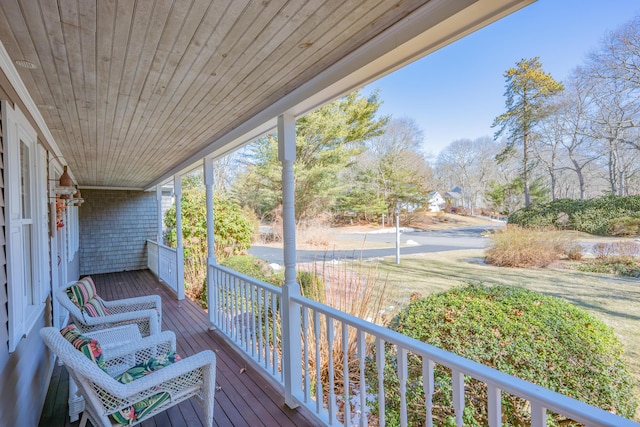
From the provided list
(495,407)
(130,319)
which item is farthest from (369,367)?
(130,319)

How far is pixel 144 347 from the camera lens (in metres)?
2.47

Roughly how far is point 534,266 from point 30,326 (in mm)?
4243

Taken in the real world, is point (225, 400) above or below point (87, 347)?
below

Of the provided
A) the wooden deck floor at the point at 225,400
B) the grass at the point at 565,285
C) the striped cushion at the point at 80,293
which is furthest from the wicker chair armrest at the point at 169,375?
the grass at the point at 565,285

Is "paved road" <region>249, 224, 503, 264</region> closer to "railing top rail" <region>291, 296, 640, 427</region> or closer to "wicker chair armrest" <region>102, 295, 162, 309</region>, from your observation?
"wicker chair armrest" <region>102, 295, 162, 309</region>

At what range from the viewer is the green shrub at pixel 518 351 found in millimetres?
1908

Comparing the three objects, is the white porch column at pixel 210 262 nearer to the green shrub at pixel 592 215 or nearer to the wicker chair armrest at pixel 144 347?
the wicker chair armrest at pixel 144 347

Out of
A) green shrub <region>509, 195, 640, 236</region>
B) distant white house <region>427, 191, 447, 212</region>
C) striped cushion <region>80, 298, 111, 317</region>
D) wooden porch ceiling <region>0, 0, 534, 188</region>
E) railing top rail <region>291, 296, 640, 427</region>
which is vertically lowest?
striped cushion <region>80, 298, 111, 317</region>

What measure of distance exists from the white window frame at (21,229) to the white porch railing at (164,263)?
3.31 metres

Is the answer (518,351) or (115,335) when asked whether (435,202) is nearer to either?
(518,351)

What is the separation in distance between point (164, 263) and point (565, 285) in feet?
23.6

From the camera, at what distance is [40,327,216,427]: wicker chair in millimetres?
1772

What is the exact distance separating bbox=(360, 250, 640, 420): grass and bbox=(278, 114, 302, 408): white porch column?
1088mm

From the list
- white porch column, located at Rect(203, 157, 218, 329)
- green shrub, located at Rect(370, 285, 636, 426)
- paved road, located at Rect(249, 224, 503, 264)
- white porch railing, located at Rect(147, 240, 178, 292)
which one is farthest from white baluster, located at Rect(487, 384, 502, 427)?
white porch railing, located at Rect(147, 240, 178, 292)
